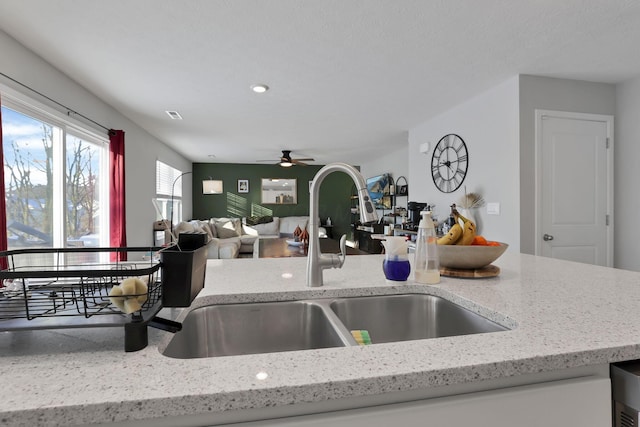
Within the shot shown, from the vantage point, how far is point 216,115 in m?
4.20

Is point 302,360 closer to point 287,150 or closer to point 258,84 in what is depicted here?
point 258,84

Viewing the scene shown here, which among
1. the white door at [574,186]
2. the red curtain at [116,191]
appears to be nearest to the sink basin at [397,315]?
the white door at [574,186]

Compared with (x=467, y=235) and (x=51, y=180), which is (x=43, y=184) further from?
(x=467, y=235)

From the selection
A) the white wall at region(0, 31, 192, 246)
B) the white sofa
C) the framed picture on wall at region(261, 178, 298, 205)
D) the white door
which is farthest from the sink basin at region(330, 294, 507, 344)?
the framed picture on wall at region(261, 178, 298, 205)

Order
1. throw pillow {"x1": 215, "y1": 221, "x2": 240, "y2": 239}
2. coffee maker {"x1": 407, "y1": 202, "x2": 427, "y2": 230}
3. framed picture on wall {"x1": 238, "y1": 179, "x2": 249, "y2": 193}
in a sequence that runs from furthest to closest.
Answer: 1. framed picture on wall {"x1": 238, "y1": 179, "x2": 249, "y2": 193}
2. throw pillow {"x1": 215, "y1": 221, "x2": 240, "y2": 239}
3. coffee maker {"x1": 407, "y1": 202, "x2": 427, "y2": 230}

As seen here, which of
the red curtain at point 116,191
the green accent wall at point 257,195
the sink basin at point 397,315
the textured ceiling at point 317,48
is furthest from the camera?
the green accent wall at point 257,195

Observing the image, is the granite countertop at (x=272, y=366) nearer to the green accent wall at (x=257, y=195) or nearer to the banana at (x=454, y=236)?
the banana at (x=454, y=236)

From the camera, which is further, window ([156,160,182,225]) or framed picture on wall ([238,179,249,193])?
framed picture on wall ([238,179,249,193])

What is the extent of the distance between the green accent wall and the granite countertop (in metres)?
8.12

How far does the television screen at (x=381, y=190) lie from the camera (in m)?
6.95

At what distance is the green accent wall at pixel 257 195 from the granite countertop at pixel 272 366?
8.12 metres

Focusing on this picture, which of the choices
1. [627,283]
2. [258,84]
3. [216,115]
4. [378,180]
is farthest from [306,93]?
[378,180]

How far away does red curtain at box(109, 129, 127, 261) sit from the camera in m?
3.74

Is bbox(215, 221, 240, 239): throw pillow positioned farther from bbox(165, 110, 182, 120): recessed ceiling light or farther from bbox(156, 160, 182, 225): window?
bbox(165, 110, 182, 120): recessed ceiling light
